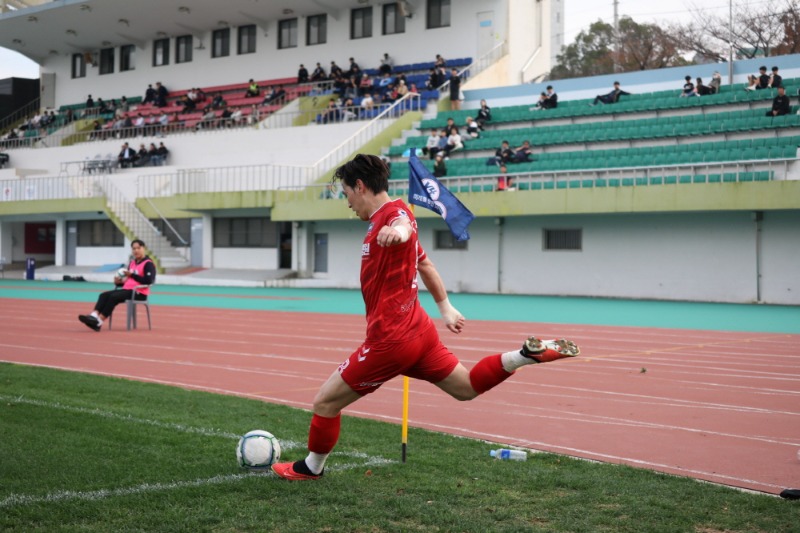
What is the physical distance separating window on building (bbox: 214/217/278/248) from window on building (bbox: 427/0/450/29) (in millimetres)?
13288

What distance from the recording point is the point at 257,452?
6.21m

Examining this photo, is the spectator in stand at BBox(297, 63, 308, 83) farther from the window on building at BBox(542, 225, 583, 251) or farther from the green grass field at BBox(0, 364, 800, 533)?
the green grass field at BBox(0, 364, 800, 533)

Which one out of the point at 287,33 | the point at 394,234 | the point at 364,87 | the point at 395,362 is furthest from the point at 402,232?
the point at 287,33

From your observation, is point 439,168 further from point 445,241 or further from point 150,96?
point 150,96

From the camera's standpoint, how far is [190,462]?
634 cm

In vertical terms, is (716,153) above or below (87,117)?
below

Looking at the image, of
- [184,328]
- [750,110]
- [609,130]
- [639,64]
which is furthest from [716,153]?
[639,64]

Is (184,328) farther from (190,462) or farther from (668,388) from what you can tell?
(190,462)

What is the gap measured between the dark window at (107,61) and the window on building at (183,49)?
20.0 feet

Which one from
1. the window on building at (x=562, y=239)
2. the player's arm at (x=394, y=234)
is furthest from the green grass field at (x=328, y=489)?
the window on building at (x=562, y=239)

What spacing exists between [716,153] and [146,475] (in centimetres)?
2481

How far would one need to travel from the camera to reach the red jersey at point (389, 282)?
18.0 feet

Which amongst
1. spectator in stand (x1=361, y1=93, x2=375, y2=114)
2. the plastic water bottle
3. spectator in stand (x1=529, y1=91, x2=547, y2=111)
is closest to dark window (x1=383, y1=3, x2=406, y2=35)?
spectator in stand (x1=361, y1=93, x2=375, y2=114)

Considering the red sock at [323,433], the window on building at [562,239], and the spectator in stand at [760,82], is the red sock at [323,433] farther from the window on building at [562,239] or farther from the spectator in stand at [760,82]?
the spectator in stand at [760,82]
